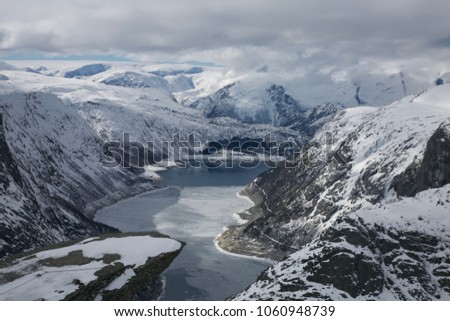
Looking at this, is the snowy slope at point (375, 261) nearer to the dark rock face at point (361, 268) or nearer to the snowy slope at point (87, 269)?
the dark rock face at point (361, 268)

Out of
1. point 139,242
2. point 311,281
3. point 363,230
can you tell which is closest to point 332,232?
point 363,230

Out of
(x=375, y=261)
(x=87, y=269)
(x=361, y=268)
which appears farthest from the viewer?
(x=375, y=261)

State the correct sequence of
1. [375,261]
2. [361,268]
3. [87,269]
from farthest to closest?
[375,261] < [361,268] < [87,269]

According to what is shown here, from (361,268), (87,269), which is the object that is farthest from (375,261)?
(87,269)

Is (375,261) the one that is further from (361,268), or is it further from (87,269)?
(87,269)

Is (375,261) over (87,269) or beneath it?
beneath

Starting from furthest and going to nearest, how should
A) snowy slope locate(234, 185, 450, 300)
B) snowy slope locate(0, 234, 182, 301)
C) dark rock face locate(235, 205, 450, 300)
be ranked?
snowy slope locate(234, 185, 450, 300) < dark rock face locate(235, 205, 450, 300) < snowy slope locate(0, 234, 182, 301)

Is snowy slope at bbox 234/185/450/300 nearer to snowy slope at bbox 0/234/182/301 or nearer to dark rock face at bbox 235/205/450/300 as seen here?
dark rock face at bbox 235/205/450/300

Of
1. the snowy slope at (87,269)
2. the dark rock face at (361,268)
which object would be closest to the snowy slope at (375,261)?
the dark rock face at (361,268)

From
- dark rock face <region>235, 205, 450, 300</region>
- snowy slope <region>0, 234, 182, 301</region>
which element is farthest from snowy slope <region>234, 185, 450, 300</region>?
snowy slope <region>0, 234, 182, 301</region>
